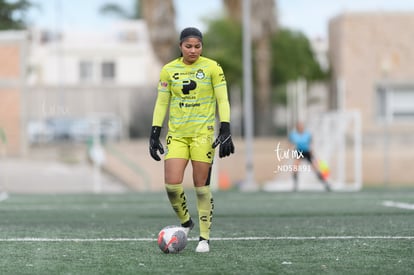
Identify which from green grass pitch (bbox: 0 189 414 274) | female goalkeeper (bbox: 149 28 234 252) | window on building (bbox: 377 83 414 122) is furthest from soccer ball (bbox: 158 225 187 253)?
window on building (bbox: 377 83 414 122)

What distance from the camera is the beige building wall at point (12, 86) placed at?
38125mm

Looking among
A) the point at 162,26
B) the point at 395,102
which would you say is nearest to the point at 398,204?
the point at 162,26

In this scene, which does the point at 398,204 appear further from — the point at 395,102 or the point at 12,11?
the point at 395,102

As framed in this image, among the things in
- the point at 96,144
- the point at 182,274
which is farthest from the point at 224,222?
the point at 96,144

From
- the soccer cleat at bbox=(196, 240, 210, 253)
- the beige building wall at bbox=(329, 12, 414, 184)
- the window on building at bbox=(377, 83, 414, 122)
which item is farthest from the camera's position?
the window on building at bbox=(377, 83, 414, 122)

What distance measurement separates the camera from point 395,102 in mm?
43312

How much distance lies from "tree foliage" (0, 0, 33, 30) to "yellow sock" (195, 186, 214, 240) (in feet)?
59.4

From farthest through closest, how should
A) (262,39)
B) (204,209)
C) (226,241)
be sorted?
(262,39), (226,241), (204,209)

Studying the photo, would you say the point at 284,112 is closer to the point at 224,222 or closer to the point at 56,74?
the point at 56,74

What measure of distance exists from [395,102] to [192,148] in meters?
33.7

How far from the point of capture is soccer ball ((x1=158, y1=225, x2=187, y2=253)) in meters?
10.2

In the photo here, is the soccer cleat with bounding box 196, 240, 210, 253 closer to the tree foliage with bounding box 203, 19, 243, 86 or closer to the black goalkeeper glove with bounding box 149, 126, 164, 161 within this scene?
the black goalkeeper glove with bounding box 149, 126, 164, 161

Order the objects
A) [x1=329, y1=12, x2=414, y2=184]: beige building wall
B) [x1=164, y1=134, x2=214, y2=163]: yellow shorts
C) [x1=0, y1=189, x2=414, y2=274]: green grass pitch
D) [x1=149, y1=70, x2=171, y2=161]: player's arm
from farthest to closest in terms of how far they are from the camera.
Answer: [x1=329, y1=12, x2=414, y2=184]: beige building wall
[x1=149, y1=70, x2=171, y2=161]: player's arm
[x1=164, y1=134, x2=214, y2=163]: yellow shorts
[x1=0, y1=189, x2=414, y2=274]: green grass pitch

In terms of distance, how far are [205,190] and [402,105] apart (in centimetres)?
3385
